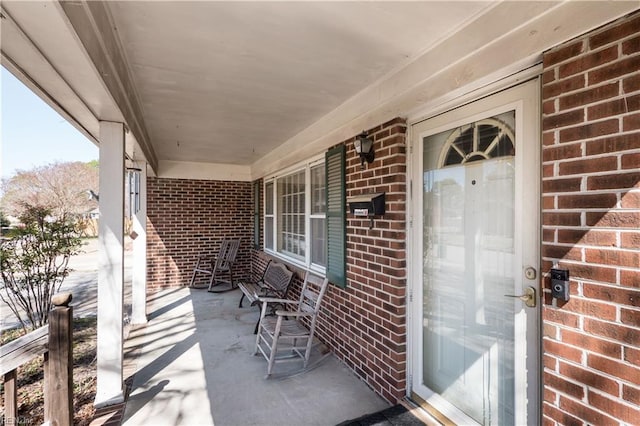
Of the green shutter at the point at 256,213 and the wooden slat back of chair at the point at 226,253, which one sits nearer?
the wooden slat back of chair at the point at 226,253

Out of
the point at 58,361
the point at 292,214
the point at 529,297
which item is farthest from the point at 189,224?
the point at 529,297

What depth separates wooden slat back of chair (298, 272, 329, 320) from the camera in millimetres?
3250

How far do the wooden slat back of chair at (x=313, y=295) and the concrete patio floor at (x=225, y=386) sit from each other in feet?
1.75

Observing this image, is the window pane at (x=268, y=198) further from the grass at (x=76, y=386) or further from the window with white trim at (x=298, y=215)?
the grass at (x=76, y=386)

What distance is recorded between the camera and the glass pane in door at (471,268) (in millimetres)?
1892

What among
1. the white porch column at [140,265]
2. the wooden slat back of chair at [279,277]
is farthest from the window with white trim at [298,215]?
the white porch column at [140,265]

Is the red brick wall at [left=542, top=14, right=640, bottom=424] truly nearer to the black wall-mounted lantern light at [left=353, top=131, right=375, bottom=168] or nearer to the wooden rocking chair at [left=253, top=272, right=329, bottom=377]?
the black wall-mounted lantern light at [left=353, top=131, right=375, bottom=168]

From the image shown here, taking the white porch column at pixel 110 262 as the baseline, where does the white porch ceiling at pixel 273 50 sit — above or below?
above

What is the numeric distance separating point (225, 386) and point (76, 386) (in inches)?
53.2

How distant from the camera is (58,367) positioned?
200 cm

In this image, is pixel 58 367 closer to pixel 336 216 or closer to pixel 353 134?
pixel 336 216

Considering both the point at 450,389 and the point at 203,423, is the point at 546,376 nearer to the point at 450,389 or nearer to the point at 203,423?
the point at 450,389

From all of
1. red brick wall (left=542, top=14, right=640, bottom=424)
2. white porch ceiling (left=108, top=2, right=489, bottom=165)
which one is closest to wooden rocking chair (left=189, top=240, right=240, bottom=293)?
white porch ceiling (left=108, top=2, right=489, bottom=165)

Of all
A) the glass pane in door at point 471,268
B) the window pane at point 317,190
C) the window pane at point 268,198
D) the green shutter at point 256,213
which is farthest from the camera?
the green shutter at point 256,213
